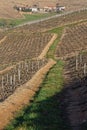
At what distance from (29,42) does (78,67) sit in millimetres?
50100

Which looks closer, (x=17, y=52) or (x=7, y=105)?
(x=7, y=105)

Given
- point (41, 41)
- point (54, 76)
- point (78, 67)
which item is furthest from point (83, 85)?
point (41, 41)

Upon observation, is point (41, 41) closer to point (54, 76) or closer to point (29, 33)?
point (29, 33)

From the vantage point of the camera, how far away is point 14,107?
26.9 metres

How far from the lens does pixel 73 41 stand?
292 feet

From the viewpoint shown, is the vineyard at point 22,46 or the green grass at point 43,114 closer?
the green grass at point 43,114

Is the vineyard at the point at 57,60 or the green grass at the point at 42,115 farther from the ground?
the green grass at the point at 42,115

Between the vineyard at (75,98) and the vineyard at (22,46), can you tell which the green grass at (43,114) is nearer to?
the vineyard at (75,98)

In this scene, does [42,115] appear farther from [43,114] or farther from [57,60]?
[57,60]

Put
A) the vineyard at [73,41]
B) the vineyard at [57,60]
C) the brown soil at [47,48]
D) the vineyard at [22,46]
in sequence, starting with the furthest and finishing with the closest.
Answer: the vineyard at [22,46]
the vineyard at [73,41]
the brown soil at [47,48]
the vineyard at [57,60]

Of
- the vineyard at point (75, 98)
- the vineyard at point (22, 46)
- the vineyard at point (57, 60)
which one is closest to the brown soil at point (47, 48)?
the vineyard at point (57, 60)

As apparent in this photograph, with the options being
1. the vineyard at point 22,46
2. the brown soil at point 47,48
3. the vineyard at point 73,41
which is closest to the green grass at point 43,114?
the brown soil at point 47,48

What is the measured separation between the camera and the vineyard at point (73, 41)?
77.6 metres

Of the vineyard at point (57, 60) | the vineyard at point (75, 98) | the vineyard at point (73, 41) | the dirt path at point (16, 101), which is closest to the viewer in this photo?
the vineyard at point (75, 98)
